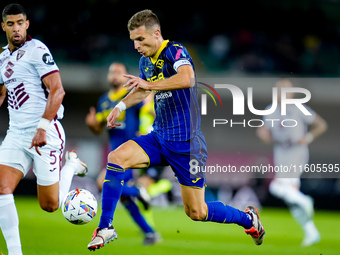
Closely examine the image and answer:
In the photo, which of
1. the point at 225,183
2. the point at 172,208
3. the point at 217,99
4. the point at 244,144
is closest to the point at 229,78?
the point at 217,99

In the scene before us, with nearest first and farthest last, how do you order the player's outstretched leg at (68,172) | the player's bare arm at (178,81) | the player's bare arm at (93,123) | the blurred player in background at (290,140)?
the player's bare arm at (178,81) < the player's outstretched leg at (68,172) < the player's bare arm at (93,123) < the blurred player in background at (290,140)

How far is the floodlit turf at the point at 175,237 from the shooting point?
6805 millimetres

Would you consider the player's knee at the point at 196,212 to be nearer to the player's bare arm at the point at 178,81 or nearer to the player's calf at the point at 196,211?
the player's calf at the point at 196,211

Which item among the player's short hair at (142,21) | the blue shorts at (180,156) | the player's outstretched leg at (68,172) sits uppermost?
the player's short hair at (142,21)

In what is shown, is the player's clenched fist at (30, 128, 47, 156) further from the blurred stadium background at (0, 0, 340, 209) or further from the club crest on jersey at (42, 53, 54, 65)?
the blurred stadium background at (0, 0, 340, 209)

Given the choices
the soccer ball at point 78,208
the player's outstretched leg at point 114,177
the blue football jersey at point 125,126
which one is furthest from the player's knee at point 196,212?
the blue football jersey at point 125,126

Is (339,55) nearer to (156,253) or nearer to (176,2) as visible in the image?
(176,2)

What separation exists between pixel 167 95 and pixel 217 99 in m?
8.53

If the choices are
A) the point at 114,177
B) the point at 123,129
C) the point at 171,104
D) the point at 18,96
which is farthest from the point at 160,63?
the point at 123,129

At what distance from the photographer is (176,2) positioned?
16031 millimetres

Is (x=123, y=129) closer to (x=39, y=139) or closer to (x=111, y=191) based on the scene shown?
(x=39, y=139)

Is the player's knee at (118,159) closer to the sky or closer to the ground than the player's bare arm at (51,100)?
closer to the ground

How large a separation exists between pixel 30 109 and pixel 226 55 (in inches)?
398

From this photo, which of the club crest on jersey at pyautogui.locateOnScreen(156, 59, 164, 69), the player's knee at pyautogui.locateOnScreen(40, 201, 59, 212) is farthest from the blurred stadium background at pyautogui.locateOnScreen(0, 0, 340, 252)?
the club crest on jersey at pyautogui.locateOnScreen(156, 59, 164, 69)
